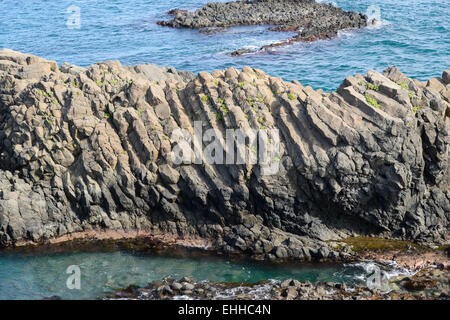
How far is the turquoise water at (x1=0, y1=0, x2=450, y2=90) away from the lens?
48.2m

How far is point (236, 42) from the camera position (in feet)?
182

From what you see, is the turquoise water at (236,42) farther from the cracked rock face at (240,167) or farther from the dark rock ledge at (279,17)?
the cracked rock face at (240,167)

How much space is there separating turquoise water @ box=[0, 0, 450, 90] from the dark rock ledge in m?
1.40

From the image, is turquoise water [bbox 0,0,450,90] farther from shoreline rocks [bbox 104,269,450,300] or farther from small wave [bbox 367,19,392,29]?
shoreline rocks [bbox 104,269,450,300]

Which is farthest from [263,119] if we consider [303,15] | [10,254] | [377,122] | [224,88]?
[303,15]

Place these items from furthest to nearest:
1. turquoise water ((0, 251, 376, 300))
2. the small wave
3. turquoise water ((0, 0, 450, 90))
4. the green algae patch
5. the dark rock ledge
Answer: the small wave → the dark rock ledge → turquoise water ((0, 0, 450, 90)) → the green algae patch → turquoise water ((0, 251, 376, 300))

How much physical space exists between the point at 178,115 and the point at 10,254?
10686 millimetres

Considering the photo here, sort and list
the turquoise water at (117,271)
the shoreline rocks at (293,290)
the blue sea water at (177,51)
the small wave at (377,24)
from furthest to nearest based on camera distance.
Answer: the small wave at (377,24)
the blue sea water at (177,51)
the turquoise water at (117,271)
the shoreline rocks at (293,290)

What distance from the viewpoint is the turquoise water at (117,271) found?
24.5m

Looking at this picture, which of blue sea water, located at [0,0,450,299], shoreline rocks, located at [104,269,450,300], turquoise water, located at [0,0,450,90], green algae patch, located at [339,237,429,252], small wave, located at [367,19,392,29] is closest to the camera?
shoreline rocks, located at [104,269,450,300]

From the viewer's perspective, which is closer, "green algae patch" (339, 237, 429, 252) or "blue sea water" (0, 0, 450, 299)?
"blue sea water" (0, 0, 450, 299)

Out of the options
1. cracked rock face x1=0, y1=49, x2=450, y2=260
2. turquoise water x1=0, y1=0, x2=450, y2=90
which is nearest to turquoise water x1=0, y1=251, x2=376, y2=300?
cracked rock face x1=0, y1=49, x2=450, y2=260

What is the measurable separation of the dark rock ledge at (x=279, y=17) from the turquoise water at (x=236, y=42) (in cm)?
140

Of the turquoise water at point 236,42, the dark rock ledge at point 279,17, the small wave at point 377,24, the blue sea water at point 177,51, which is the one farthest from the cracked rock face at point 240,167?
the small wave at point 377,24
